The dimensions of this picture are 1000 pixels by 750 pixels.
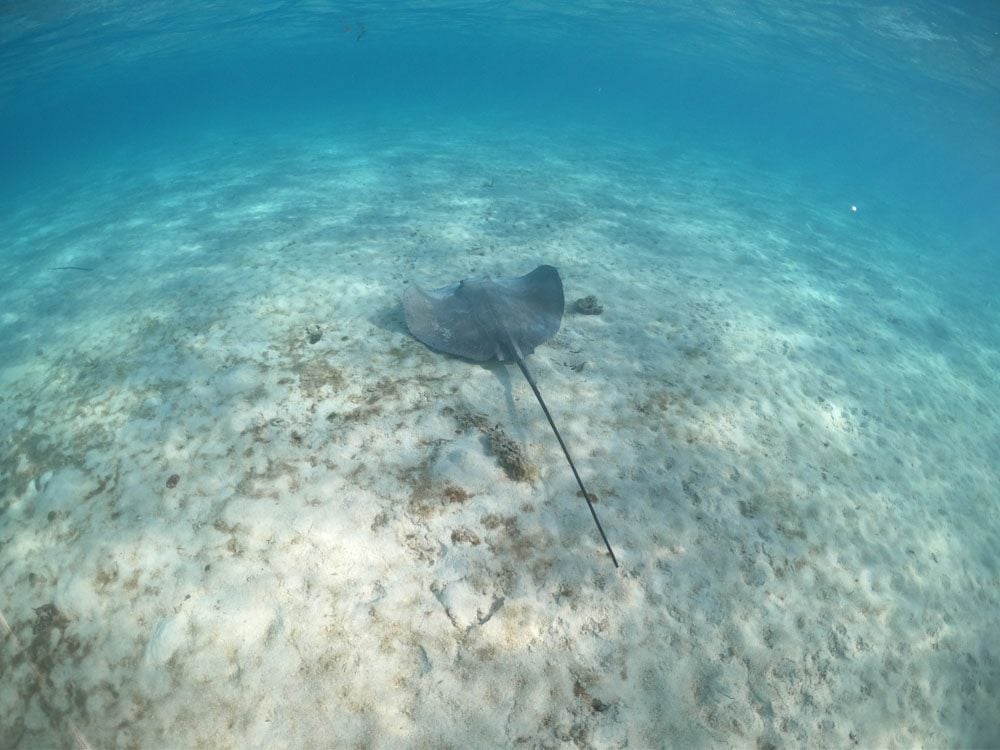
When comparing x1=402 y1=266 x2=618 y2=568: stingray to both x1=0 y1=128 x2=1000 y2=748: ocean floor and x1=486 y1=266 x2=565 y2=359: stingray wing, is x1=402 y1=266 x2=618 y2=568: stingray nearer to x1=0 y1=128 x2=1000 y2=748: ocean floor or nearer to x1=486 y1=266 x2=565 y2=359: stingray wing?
x1=486 y1=266 x2=565 y2=359: stingray wing

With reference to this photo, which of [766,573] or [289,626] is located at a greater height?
[289,626]

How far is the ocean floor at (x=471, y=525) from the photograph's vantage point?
10.3 ft

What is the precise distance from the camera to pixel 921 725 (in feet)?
12.3

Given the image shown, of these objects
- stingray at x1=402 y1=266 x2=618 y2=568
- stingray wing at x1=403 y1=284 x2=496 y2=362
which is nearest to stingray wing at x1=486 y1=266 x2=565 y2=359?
stingray at x1=402 y1=266 x2=618 y2=568

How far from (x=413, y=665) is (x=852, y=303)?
12.8 m

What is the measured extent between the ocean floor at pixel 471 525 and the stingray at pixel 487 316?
0.31 meters

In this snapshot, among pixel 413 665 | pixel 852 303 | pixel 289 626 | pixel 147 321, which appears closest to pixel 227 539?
pixel 289 626

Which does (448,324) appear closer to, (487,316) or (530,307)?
(487,316)

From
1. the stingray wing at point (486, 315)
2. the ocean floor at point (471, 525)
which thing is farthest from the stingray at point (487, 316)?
the ocean floor at point (471, 525)

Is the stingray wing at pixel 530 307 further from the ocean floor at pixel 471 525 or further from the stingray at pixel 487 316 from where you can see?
the ocean floor at pixel 471 525

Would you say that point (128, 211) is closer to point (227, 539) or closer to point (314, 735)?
point (227, 539)

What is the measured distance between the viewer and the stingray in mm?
5762

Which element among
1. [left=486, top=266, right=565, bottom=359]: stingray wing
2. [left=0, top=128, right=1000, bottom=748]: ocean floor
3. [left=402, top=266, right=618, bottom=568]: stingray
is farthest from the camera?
[left=486, top=266, right=565, bottom=359]: stingray wing

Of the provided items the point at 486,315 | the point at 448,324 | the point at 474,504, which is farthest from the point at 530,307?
the point at 474,504
